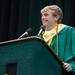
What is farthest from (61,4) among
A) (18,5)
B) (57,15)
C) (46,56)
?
(46,56)

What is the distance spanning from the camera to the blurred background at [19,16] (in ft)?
19.5

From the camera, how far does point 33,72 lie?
11.1 feet

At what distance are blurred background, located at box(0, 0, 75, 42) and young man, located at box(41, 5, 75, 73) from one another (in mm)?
1839

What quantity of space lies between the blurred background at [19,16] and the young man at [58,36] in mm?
1839

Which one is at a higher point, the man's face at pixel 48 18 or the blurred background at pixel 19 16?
the man's face at pixel 48 18

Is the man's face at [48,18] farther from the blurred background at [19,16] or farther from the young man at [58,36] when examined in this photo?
the blurred background at [19,16]

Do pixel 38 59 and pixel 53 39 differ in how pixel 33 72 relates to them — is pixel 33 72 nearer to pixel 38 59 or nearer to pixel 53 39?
pixel 38 59

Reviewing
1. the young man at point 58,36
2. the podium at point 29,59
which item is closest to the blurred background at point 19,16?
the young man at point 58,36

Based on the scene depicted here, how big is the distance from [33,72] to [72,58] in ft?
1.51

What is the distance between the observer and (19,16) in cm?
610

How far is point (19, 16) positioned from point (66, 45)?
2381mm

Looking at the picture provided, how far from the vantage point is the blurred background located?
5949mm

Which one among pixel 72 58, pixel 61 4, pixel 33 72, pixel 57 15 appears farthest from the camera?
pixel 61 4

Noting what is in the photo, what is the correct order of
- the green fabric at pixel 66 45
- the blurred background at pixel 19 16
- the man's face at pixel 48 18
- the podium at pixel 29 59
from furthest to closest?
1. the blurred background at pixel 19 16
2. the man's face at pixel 48 18
3. the green fabric at pixel 66 45
4. the podium at pixel 29 59
